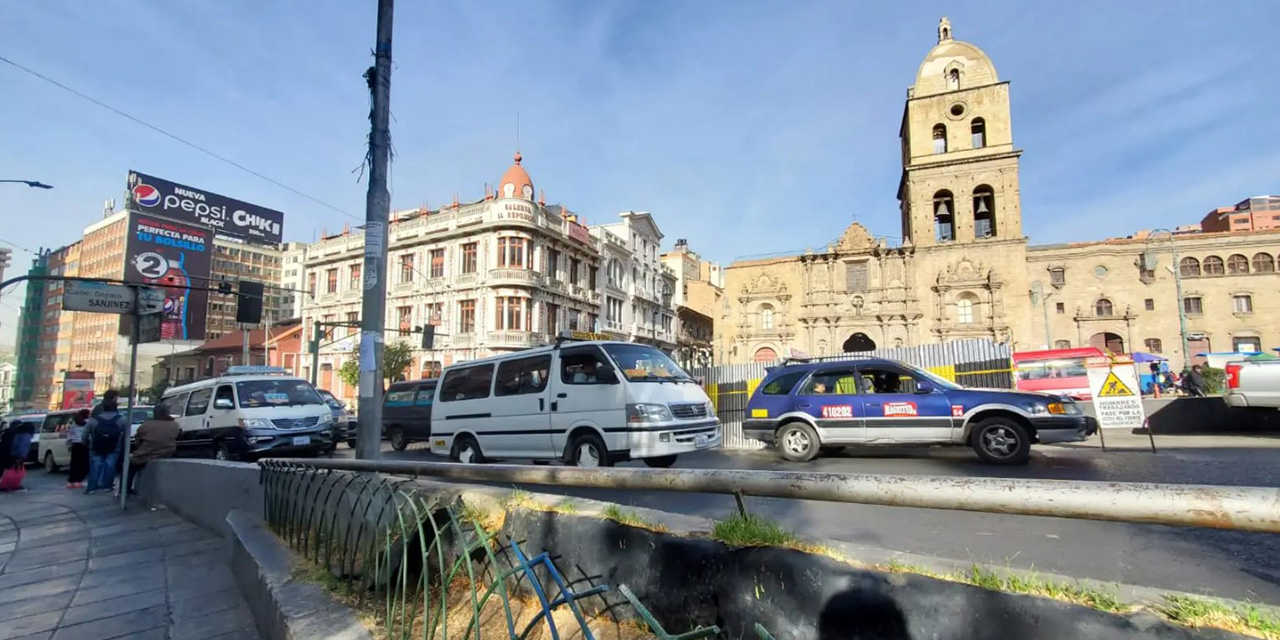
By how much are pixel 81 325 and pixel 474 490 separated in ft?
415

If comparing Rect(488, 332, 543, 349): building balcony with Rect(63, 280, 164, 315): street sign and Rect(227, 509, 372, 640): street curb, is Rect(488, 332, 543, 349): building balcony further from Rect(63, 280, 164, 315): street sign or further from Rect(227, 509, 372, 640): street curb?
Rect(227, 509, 372, 640): street curb

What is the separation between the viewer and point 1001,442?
8.14m

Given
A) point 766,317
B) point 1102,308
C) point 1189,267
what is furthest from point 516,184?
point 1189,267

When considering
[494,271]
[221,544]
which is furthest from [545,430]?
[494,271]

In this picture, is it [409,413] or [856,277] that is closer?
[409,413]

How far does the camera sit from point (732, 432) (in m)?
13.1

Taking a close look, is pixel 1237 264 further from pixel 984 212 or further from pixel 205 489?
pixel 205 489

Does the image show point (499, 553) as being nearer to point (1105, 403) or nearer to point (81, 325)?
point (1105, 403)

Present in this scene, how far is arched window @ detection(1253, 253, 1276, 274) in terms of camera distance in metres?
41.3

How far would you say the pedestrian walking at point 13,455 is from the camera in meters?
10.8

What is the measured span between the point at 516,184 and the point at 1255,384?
120 feet

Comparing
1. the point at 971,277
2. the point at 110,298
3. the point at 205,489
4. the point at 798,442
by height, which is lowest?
the point at 205,489

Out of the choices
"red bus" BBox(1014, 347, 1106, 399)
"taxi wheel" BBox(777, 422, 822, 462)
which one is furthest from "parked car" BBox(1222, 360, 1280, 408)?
"red bus" BBox(1014, 347, 1106, 399)

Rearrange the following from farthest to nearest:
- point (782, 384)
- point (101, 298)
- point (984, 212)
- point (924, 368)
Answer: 1. point (984, 212)
2. point (924, 368)
3. point (782, 384)
4. point (101, 298)
